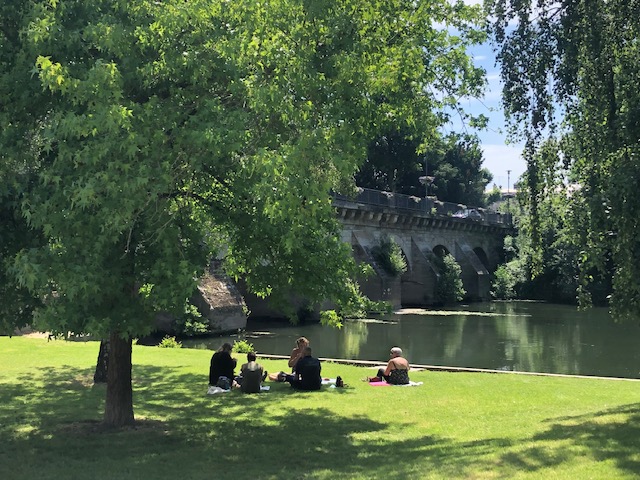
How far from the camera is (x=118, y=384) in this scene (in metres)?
8.56

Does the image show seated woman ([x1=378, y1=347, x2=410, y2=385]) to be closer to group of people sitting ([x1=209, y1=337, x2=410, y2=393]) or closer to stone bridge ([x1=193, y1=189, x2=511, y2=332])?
group of people sitting ([x1=209, y1=337, x2=410, y2=393])

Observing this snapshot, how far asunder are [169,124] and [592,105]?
5.13 meters

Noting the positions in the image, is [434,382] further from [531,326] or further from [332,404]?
[531,326]

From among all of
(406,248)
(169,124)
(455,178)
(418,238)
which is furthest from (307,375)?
(455,178)

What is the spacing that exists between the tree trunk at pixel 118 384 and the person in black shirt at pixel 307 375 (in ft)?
12.6

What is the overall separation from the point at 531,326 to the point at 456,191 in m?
39.4

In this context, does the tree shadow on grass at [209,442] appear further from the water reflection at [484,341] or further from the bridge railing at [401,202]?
the bridge railing at [401,202]

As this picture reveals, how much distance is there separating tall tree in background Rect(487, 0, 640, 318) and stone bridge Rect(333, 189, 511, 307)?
75.1 ft

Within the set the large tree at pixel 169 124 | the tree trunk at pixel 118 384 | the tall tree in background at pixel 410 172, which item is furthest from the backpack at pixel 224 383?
the tall tree in background at pixel 410 172

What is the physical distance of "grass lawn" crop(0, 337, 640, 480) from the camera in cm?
645

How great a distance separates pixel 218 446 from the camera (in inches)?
307

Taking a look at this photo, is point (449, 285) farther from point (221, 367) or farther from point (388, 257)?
point (221, 367)

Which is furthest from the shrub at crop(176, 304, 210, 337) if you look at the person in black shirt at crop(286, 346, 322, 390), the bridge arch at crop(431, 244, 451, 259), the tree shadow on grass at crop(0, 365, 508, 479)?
the bridge arch at crop(431, 244, 451, 259)

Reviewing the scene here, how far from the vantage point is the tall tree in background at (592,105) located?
7414 mm
